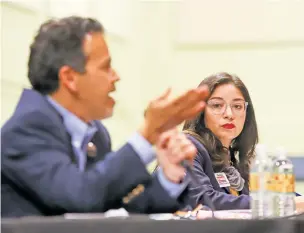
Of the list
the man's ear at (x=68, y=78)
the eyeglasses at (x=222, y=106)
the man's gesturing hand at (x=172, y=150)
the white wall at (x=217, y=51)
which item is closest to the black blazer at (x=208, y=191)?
the eyeglasses at (x=222, y=106)

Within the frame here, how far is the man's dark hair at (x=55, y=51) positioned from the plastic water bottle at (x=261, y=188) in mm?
470

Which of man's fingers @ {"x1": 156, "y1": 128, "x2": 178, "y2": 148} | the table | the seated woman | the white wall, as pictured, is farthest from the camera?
the white wall

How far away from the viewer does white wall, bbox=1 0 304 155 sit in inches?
109

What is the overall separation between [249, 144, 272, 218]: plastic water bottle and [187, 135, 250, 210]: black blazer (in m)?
0.23

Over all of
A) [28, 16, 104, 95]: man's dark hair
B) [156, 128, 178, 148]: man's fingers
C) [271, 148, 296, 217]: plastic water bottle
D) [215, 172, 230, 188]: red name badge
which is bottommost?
[215, 172, 230, 188]: red name badge

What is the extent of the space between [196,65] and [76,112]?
5.14 ft

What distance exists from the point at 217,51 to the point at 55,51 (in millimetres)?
1719

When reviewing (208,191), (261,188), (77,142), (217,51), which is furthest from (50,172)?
(217,51)

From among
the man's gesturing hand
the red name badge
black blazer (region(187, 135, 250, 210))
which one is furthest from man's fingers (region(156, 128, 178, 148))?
the red name badge

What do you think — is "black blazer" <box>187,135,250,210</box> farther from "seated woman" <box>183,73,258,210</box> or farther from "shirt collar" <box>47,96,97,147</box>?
"shirt collar" <box>47,96,97,147</box>

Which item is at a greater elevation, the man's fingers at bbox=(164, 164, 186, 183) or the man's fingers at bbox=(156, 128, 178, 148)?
the man's fingers at bbox=(156, 128, 178, 148)

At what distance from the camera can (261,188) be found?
1.52m

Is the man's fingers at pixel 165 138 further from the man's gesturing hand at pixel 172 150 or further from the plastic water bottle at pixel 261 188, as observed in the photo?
the plastic water bottle at pixel 261 188

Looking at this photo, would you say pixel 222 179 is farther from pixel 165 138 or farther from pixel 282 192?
pixel 165 138
